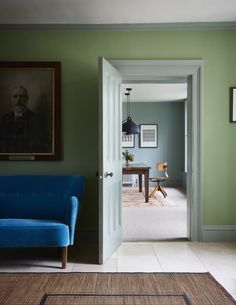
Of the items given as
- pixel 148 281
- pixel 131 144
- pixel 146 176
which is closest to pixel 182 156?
pixel 131 144

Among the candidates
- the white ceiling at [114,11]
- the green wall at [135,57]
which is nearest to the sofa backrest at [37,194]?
the green wall at [135,57]

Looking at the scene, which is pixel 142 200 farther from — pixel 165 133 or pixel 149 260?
pixel 149 260

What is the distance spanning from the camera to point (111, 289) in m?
2.89

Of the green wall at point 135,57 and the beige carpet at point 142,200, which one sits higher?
the green wall at point 135,57

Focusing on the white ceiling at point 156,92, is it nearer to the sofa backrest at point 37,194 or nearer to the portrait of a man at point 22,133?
the portrait of a man at point 22,133

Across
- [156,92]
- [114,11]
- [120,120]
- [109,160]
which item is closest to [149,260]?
[109,160]

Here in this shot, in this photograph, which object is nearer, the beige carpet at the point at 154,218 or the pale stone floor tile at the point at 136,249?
the pale stone floor tile at the point at 136,249

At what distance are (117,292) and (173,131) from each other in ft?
26.7

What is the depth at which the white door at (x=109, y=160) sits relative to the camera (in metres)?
3.60

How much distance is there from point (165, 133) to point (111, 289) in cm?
803

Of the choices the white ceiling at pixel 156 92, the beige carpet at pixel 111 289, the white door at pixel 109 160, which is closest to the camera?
the beige carpet at pixel 111 289

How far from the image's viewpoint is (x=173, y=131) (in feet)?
34.8

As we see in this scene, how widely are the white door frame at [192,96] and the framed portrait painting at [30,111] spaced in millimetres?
838

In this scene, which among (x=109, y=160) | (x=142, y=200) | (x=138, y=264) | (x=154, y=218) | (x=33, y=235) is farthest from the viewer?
(x=142, y=200)
